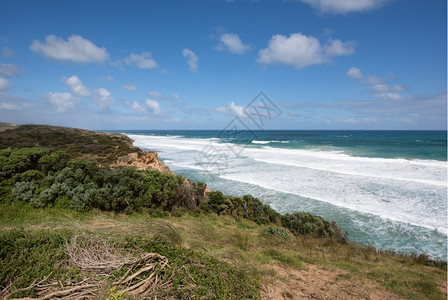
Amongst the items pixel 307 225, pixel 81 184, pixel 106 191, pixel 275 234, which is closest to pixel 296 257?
pixel 275 234

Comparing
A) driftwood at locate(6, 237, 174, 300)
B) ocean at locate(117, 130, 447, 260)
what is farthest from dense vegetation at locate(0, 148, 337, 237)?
driftwood at locate(6, 237, 174, 300)

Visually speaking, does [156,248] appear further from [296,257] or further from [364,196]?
[364,196]

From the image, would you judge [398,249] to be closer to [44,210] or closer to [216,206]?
[216,206]

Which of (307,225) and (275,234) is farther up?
(275,234)

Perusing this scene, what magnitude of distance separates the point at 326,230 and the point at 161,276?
731cm

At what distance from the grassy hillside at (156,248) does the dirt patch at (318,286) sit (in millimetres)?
22

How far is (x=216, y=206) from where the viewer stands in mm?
9359

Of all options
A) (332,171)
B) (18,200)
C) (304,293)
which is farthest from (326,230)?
(332,171)

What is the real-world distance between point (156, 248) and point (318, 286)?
120 inches

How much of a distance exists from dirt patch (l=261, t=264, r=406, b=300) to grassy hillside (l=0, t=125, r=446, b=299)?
0.02 m

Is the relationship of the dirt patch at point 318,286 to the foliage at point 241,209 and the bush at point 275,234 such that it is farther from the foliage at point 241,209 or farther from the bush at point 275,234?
the foliage at point 241,209

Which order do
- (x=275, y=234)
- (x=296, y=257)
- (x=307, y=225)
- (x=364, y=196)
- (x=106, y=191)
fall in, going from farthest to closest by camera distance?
(x=364, y=196) → (x=307, y=225) → (x=106, y=191) → (x=275, y=234) → (x=296, y=257)

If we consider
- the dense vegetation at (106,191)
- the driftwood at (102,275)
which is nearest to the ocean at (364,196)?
the dense vegetation at (106,191)

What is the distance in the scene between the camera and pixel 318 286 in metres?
3.98
